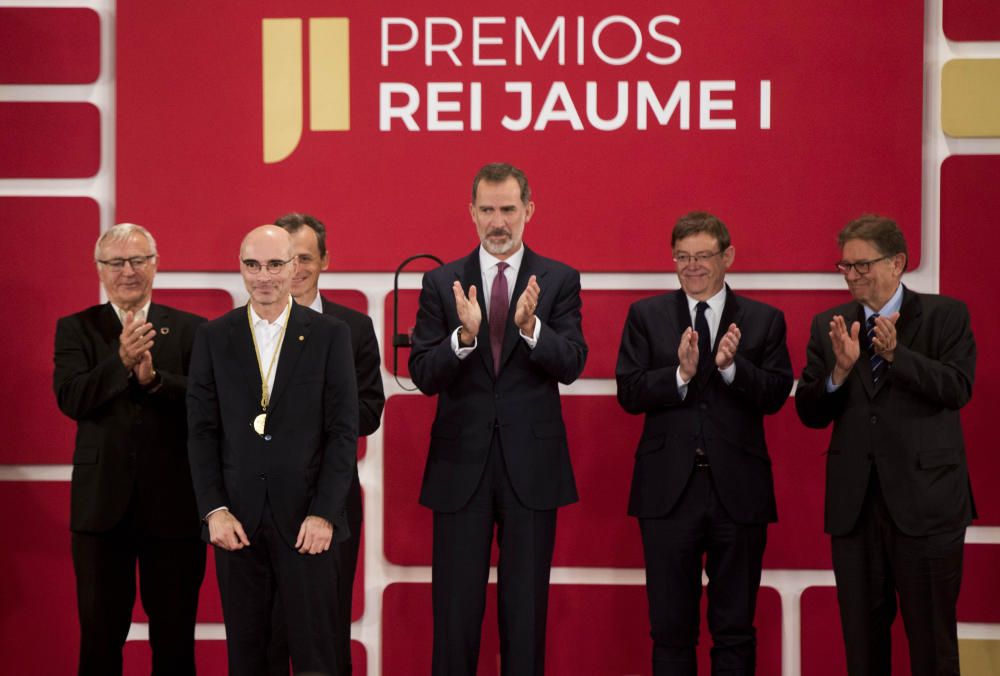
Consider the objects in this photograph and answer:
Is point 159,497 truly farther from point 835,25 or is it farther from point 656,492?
point 835,25

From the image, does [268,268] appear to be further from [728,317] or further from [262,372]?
[728,317]

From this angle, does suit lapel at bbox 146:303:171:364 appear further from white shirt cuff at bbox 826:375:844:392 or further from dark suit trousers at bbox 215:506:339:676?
white shirt cuff at bbox 826:375:844:392

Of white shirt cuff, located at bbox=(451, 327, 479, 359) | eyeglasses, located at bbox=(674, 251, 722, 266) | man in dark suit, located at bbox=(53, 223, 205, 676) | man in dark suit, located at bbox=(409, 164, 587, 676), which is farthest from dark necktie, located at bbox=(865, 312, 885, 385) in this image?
man in dark suit, located at bbox=(53, 223, 205, 676)

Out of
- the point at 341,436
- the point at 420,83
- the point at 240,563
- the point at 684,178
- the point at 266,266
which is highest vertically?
the point at 420,83

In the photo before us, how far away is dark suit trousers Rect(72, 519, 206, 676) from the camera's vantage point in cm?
352

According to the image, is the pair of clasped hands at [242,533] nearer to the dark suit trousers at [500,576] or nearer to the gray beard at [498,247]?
the dark suit trousers at [500,576]

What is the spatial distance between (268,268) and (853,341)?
180 centimetres

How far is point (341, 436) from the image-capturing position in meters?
3.11

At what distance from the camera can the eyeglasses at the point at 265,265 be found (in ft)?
10.3

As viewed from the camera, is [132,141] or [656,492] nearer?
[656,492]

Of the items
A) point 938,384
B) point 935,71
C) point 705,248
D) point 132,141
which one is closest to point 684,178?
point 705,248

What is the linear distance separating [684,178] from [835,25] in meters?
0.84

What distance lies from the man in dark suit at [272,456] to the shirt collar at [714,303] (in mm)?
1228

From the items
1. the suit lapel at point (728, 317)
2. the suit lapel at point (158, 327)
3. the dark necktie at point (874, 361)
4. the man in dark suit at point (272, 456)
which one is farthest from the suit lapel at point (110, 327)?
the dark necktie at point (874, 361)
